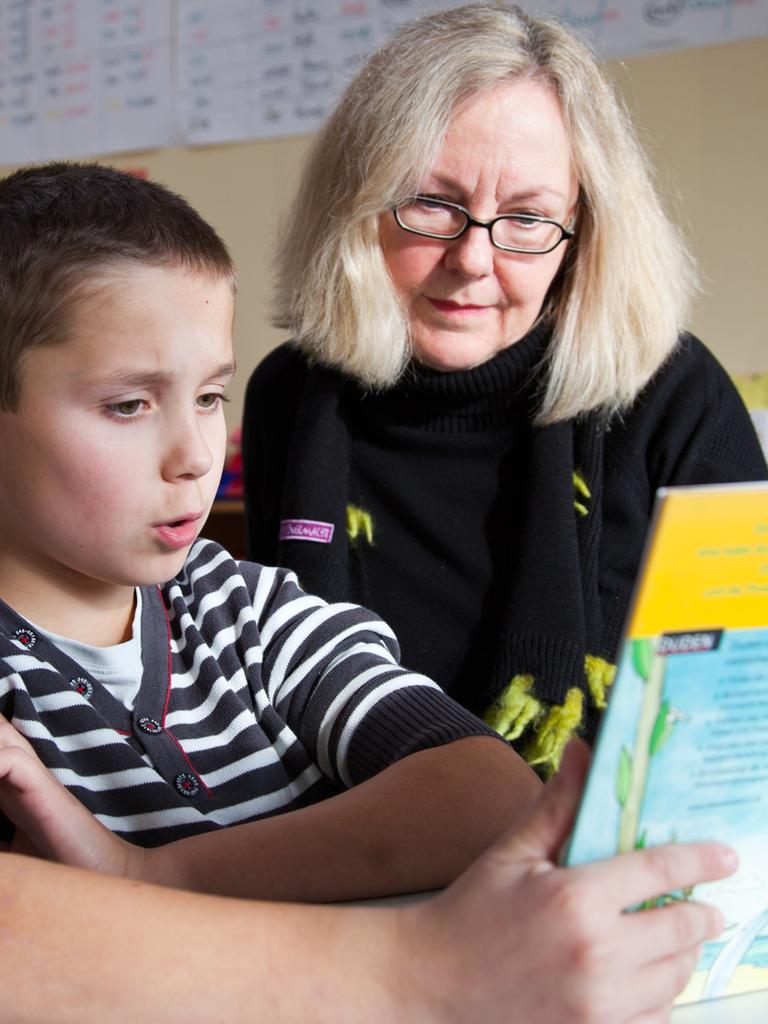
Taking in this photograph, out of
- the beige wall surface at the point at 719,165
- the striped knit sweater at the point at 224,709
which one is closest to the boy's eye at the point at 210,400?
the striped knit sweater at the point at 224,709

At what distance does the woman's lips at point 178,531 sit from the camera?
2.60ft

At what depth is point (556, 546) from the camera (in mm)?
1316

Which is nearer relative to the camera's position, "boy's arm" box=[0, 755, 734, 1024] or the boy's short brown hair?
"boy's arm" box=[0, 755, 734, 1024]

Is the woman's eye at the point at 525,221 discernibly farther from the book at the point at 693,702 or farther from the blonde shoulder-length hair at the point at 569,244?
the book at the point at 693,702

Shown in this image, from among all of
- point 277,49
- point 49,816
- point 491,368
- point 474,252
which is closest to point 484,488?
point 491,368

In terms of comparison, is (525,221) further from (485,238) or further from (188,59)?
(188,59)

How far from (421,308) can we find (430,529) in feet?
0.97

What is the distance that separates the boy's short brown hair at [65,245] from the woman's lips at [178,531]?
5.8 inches

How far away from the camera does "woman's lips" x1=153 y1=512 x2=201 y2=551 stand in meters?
0.79

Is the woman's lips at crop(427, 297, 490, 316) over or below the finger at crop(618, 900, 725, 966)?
over

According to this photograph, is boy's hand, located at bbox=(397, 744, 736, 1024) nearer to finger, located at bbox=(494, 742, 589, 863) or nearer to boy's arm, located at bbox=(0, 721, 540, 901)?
finger, located at bbox=(494, 742, 589, 863)

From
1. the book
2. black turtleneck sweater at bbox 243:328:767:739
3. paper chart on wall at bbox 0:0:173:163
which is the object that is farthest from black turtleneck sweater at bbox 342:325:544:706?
paper chart on wall at bbox 0:0:173:163

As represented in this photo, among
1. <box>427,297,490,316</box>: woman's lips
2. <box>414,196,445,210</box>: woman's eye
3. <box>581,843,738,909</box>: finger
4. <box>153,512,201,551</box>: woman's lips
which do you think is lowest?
<box>581,843,738,909</box>: finger

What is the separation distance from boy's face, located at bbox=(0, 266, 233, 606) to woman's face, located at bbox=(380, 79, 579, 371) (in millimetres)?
614
